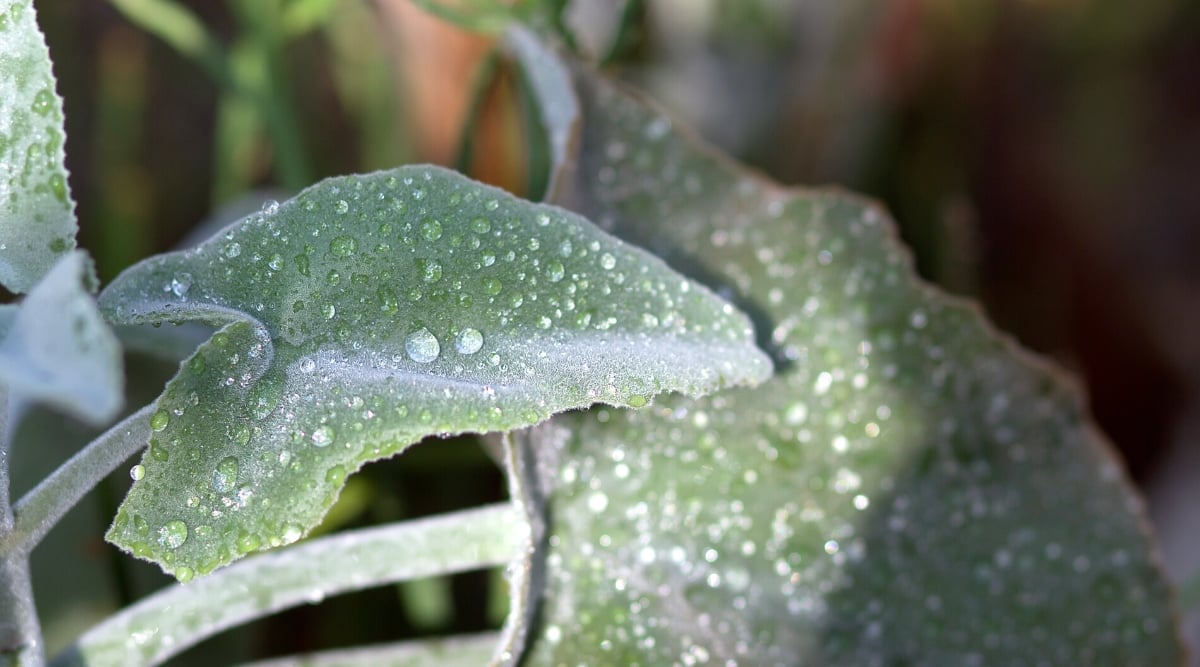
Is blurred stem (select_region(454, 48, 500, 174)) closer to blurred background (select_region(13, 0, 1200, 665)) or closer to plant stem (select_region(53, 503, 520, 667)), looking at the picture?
blurred background (select_region(13, 0, 1200, 665))

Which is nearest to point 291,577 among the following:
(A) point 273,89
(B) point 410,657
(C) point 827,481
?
(B) point 410,657

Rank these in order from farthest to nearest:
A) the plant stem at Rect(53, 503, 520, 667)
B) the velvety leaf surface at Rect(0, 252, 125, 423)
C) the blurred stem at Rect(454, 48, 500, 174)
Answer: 1. the blurred stem at Rect(454, 48, 500, 174)
2. the plant stem at Rect(53, 503, 520, 667)
3. the velvety leaf surface at Rect(0, 252, 125, 423)

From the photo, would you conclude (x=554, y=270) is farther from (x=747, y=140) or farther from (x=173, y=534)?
(x=747, y=140)

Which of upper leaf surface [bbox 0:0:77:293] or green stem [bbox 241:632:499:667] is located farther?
green stem [bbox 241:632:499:667]

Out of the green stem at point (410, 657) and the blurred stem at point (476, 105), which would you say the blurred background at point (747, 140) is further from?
the green stem at point (410, 657)

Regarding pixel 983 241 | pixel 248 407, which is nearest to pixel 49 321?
pixel 248 407

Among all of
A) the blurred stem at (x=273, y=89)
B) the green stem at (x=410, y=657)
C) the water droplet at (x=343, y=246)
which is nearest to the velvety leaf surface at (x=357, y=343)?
the water droplet at (x=343, y=246)

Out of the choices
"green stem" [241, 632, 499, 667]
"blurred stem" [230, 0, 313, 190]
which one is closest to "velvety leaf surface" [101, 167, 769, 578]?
Answer: "green stem" [241, 632, 499, 667]
